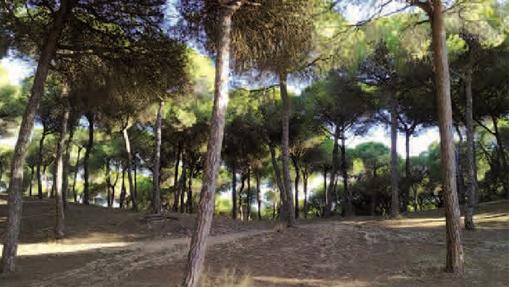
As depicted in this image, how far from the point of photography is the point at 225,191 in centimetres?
4288

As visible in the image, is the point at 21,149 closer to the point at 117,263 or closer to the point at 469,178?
the point at 117,263

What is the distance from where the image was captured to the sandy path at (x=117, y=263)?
30.6 feet

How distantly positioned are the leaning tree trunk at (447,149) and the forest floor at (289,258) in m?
0.43

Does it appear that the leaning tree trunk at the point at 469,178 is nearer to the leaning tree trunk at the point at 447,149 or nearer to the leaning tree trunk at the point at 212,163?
the leaning tree trunk at the point at 447,149

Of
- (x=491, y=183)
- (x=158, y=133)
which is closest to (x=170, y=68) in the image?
(x=158, y=133)

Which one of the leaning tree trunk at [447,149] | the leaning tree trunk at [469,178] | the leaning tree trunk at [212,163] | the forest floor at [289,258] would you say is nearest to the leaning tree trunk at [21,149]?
the forest floor at [289,258]

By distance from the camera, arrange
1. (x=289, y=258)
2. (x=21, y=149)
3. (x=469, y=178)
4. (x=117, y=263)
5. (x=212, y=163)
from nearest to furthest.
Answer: (x=212, y=163) < (x=21, y=149) < (x=289, y=258) < (x=117, y=263) < (x=469, y=178)

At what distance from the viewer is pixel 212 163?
7668 mm

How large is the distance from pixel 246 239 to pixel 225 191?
30.6 meters

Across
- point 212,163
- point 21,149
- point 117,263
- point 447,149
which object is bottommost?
point 117,263

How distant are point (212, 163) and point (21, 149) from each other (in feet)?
15.0

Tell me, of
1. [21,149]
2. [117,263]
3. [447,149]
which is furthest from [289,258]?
[21,149]

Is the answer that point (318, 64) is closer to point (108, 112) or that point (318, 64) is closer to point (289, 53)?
point (289, 53)

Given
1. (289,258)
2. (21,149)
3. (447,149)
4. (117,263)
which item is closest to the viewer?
(447,149)
